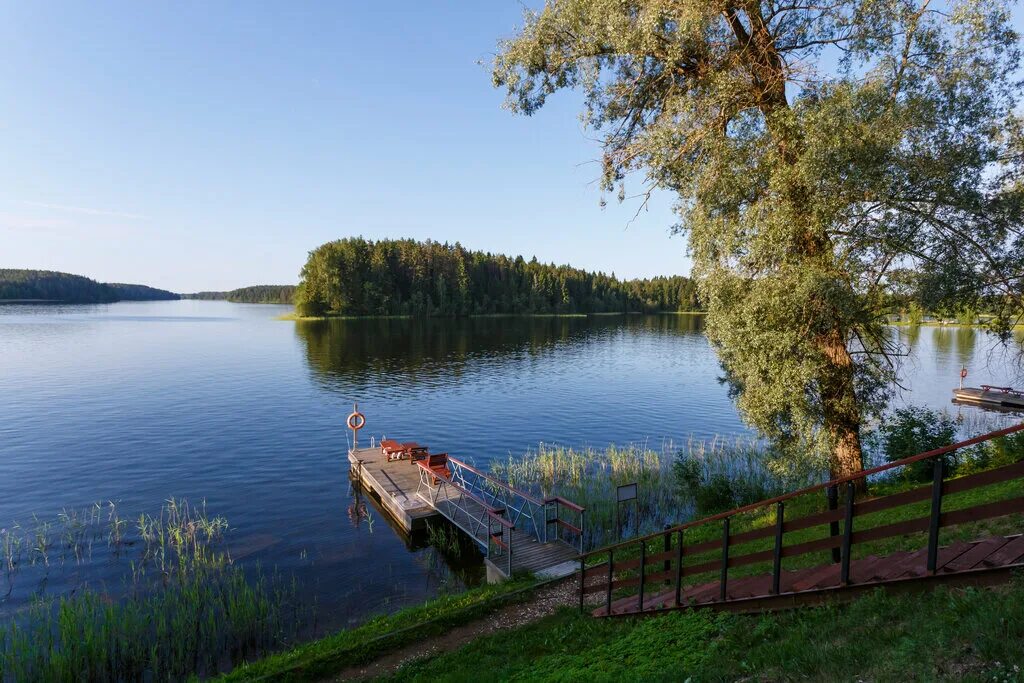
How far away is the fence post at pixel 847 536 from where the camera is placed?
527 cm

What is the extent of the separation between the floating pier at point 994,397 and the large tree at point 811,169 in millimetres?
30877

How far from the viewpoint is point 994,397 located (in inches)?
1400

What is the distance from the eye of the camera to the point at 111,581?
48.5 ft

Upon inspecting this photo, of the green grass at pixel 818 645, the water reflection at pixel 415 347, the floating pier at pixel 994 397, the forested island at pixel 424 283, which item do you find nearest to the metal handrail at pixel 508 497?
the green grass at pixel 818 645

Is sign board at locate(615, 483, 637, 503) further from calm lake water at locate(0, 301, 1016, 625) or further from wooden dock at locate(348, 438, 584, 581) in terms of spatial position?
calm lake water at locate(0, 301, 1016, 625)

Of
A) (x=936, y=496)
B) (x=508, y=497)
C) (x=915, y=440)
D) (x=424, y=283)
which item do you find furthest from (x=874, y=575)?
(x=424, y=283)

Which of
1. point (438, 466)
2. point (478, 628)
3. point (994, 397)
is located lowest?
point (478, 628)

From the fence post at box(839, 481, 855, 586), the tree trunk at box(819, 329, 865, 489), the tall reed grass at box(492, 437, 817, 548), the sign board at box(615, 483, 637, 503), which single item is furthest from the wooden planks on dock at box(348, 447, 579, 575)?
the tree trunk at box(819, 329, 865, 489)

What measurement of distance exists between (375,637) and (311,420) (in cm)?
2448

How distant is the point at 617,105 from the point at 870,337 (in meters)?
9.43

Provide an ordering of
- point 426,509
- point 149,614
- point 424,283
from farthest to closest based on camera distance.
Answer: point 424,283, point 426,509, point 149,614

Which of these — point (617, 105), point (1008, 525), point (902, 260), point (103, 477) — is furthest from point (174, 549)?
point (902, 260)

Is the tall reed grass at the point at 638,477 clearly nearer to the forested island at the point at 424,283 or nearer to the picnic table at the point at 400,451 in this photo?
the picnic table at the point at 400,451

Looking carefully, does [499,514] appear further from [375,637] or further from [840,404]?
[840,404]
